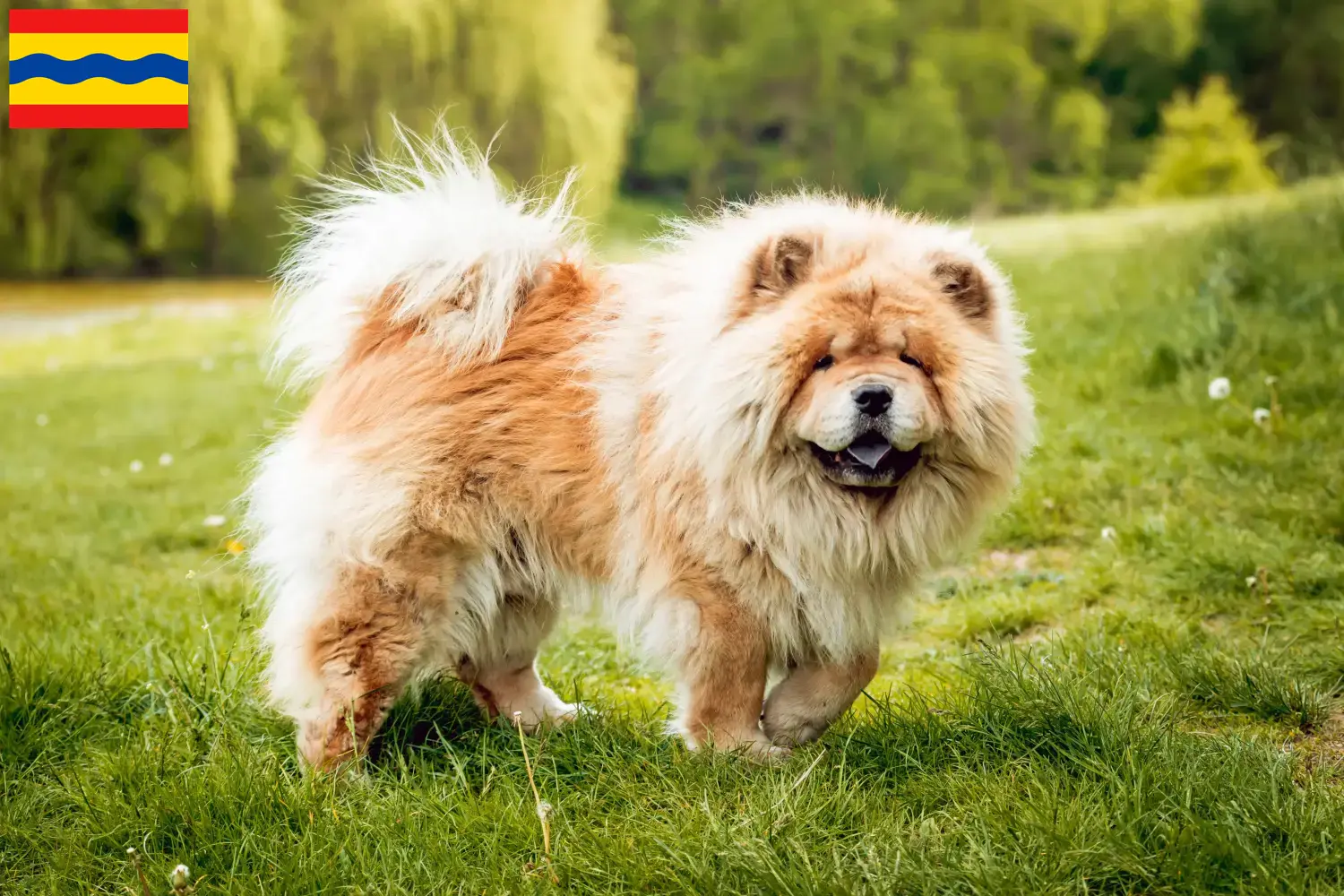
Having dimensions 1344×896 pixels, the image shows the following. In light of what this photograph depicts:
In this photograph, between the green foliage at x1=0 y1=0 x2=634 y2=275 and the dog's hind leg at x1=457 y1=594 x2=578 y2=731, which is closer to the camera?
the dog's hind leg at x1=457 y1=594 x2=578 y2=731

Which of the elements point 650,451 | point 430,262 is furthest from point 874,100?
point 650,451

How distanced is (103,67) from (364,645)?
7.16m

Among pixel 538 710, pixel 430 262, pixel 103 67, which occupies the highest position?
pixel 103 67

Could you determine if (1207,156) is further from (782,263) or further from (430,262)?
Result: (430,262)

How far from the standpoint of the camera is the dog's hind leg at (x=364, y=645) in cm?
292

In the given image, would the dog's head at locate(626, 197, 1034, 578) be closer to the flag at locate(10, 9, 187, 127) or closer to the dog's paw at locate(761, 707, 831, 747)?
the dog's paw at locate(761, 707, 831, 747)

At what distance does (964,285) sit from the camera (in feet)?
9.47

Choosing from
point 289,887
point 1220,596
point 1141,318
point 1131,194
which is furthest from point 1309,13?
point 289,887

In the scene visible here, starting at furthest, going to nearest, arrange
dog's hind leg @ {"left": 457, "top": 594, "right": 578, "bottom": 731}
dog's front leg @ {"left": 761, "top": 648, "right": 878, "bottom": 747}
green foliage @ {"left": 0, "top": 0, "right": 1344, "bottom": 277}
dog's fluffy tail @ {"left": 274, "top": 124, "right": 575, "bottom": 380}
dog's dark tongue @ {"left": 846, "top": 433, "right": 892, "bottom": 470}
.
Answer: green foliage @ {"left": 0, "top": 0, "right": 1344, "bottom": 277}
dog's hind leg @ {"left": 457, "top": 594, "right": 578, "bottom": 731}
dog's fluffy tail @ {"left": 274, "top": 124, "right": 575, "bottom": 380}
dog's front leg @ {"left": 761, "top": 648, "right": 878, "bottom": 747}
dog's dark tongue @ {"left": 846, "top": 433, "right": 892, "bottom": 470}

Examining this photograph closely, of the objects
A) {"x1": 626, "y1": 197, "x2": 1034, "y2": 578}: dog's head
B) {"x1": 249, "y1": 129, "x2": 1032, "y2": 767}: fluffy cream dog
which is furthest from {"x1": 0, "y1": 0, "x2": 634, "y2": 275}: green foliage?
{"x1": 626, "y1": 197, "x2": 1034, "y2": 578}: dog's head

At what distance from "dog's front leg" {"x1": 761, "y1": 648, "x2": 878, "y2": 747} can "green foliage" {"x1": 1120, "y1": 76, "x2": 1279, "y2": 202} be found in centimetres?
2410

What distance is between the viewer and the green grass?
2295 millimetres

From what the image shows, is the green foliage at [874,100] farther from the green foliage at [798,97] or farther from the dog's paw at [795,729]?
the dog's paw at [795,729]

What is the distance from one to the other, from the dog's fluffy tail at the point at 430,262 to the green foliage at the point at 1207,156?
944 inches
